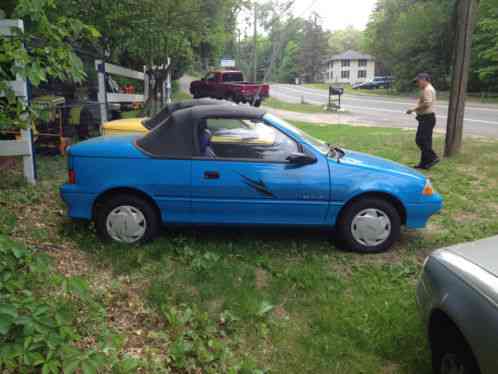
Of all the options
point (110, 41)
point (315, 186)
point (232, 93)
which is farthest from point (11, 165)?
point (232, 93)

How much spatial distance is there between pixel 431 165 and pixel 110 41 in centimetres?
930

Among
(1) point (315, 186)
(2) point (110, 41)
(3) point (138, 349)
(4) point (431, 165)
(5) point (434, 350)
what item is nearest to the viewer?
(5) point (434, 350)

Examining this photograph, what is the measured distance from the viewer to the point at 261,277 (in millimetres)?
4496

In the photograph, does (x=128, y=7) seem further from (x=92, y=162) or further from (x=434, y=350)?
(x=434, y=350)

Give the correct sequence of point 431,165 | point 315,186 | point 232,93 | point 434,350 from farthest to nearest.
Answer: point 232,93
point 431,165
point 315,186
point 434,350

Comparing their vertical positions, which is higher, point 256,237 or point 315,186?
point 315,186

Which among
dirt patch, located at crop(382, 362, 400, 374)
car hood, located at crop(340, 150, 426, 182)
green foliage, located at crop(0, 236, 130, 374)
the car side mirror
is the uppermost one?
the car side mirror

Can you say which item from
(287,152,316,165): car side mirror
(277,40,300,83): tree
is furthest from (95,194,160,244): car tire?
(277,40,300,83): tree

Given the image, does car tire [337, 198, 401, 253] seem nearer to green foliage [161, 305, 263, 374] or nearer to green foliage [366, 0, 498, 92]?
green foliage [161, 305, 263, 374]

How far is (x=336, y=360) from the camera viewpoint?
130 inches

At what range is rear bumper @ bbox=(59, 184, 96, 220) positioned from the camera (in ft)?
16.1

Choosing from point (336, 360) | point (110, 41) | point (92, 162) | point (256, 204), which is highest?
point (110, 41)

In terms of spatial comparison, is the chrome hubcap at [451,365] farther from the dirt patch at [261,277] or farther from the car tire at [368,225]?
the car tire at [368,225]

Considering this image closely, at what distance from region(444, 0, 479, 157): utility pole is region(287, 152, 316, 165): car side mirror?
21.1ft
